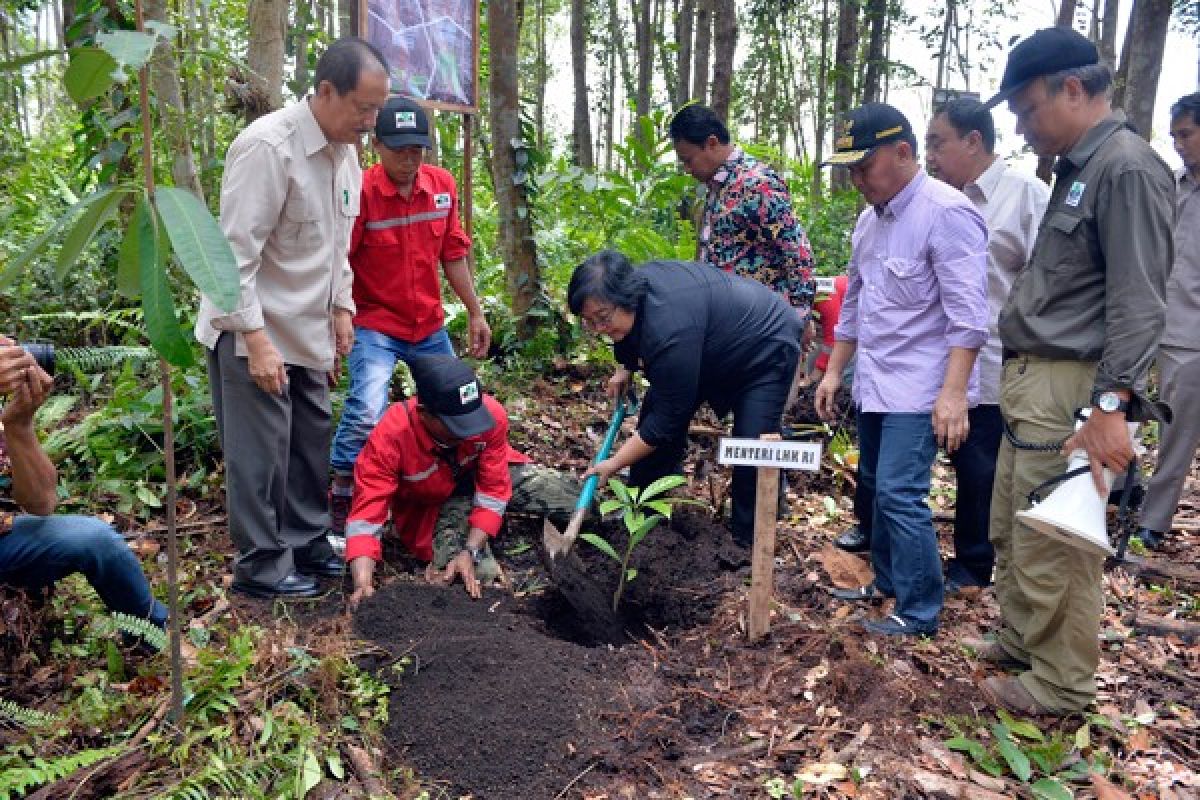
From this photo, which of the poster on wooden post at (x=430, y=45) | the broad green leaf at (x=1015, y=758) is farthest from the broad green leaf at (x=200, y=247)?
the poster on wooden post at (x=430, y=45)

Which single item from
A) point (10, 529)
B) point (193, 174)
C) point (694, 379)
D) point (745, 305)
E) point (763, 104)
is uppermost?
point (763, 104)

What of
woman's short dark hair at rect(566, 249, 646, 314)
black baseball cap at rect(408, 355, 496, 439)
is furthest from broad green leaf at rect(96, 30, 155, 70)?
woman's short dark hair at rect(566, 249, 646, 314)

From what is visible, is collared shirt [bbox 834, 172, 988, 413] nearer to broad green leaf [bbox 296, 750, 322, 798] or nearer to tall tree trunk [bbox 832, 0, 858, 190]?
broad green leaf [bbox 296, 750, 322, 798]

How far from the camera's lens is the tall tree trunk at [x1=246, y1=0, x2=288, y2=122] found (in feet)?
16.2

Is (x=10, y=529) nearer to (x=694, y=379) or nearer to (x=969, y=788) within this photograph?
(x=694, y=379)

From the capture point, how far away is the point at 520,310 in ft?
21.4

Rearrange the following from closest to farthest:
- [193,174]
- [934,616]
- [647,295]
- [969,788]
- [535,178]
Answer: [969,788] → [934,616] → [647,295] → [193,174] → [535,178]

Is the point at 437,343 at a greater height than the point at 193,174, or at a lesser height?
lesser

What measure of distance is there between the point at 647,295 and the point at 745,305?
58 cm

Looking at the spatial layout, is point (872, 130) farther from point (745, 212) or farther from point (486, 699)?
point (486, 699)

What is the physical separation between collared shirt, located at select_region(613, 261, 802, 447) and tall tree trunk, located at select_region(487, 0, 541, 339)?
2.33m

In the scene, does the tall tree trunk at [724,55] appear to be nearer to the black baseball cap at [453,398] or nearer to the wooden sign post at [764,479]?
the black baseball cap at [453,398]

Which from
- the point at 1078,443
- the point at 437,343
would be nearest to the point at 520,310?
the point at 437,343

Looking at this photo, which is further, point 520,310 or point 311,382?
point 520,310
